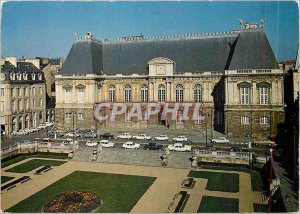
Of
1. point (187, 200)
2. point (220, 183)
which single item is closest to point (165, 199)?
point (187, 200)

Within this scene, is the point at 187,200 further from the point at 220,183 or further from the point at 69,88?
the point at 69,88

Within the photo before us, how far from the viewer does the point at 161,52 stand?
47.7 meters

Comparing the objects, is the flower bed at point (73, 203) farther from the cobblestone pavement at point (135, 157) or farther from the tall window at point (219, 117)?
the tall window at point (219, 117)

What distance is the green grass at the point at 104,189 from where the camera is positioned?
2231cm

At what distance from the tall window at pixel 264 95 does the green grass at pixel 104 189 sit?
1775 centimetres

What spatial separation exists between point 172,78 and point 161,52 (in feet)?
14.5

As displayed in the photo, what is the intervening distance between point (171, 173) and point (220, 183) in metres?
4.32

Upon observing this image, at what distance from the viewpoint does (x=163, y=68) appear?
45688mm

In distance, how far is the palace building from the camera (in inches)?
1563

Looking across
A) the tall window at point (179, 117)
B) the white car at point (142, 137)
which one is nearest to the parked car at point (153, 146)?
the white car at point (142, 137)

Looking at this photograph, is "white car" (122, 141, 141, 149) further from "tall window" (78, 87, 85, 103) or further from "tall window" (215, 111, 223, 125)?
"tall window" (78, 87, 85, 103)

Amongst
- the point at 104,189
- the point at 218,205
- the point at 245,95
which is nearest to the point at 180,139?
the point at 245,95

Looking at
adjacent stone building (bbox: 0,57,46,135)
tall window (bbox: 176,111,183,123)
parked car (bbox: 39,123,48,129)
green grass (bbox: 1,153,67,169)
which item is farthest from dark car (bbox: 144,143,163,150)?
parked car (bbox: 39,123,48,129)

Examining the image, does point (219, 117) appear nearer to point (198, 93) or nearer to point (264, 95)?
point (198, 93)
